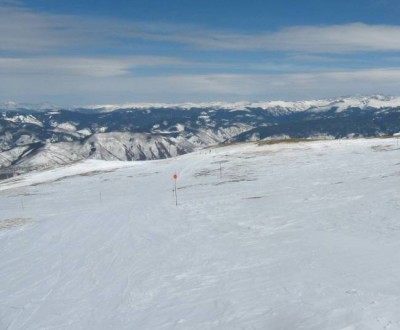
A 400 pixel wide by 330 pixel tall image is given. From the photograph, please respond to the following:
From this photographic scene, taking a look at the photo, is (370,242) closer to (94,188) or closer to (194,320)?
(194,320)

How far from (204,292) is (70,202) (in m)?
32.6

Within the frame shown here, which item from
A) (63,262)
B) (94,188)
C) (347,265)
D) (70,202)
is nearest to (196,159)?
(94,188)

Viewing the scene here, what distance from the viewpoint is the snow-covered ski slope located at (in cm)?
1445

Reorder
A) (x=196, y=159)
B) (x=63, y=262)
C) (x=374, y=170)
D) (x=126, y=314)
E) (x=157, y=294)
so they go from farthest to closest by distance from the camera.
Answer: (x=196, y=159) → (x=374, y=170) → (x=63, y=262) → (x=157, y=294) → (x=126, y=314)

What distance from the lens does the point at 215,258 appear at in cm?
2112

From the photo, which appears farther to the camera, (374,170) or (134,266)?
(374,170)

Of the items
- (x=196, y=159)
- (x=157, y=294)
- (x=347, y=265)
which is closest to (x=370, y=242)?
(x=347, y=265)

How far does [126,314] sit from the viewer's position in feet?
52.0

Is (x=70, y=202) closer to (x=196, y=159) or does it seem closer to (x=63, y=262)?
(x=63, y=262)

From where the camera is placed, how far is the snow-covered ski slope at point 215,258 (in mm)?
14453

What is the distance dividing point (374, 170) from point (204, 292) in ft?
111

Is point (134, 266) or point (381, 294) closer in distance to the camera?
point (381, 294)

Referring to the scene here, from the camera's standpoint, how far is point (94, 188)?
58312 mm

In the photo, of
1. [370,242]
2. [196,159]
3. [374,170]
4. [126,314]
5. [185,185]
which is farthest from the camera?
[196,159]
